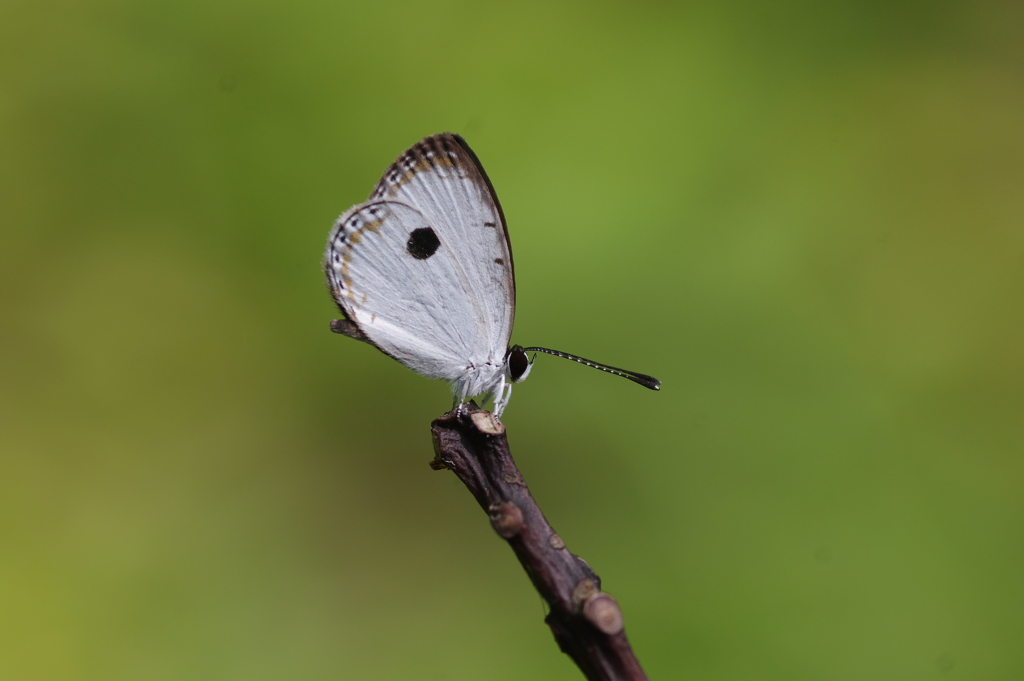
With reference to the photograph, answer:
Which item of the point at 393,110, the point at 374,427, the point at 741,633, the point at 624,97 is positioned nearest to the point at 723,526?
the point at 741,633

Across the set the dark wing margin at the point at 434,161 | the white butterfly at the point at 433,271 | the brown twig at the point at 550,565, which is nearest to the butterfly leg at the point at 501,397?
the white butterfly at the point at 433,271

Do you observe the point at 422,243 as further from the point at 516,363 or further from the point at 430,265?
the point at 516,363

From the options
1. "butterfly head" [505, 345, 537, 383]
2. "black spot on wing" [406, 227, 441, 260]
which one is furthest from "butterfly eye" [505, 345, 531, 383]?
"black spot on wing" [406, 227, 441, 260]

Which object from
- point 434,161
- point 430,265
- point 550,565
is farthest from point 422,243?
point 550,565

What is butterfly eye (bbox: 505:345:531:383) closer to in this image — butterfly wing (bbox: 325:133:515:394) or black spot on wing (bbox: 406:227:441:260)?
butterfly wing (bbox: 325:133:515:394)

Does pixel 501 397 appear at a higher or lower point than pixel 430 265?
lower

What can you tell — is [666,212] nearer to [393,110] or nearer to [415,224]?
[393,110]
